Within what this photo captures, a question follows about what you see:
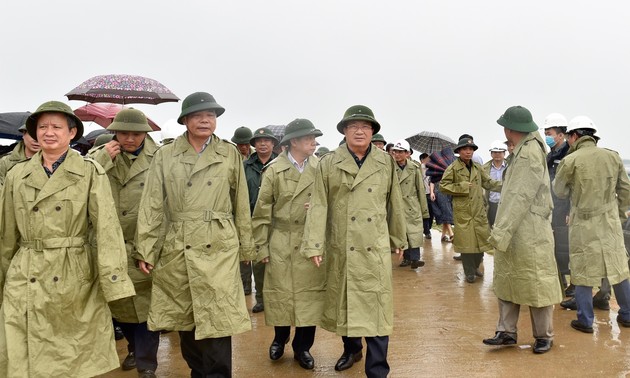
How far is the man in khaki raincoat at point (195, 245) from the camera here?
146 inches

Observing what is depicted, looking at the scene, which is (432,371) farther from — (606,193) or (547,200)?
(606,193)

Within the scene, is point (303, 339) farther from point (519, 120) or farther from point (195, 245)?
point (519, 120)

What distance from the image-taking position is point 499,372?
421 cm

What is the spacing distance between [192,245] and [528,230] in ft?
9.66

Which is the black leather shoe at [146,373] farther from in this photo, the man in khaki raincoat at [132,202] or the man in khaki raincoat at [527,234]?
the man in khaki raincoat at [527,234]

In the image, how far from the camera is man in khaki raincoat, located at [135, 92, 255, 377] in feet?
12.1

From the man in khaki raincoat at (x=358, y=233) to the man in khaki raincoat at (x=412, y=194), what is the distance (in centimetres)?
405

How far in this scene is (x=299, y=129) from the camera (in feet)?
15.4

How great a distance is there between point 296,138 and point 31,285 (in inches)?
97.3

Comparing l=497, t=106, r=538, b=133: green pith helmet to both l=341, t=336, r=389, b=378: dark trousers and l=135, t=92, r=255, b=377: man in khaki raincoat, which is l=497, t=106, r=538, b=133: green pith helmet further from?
l=135, t=92, r=255, b=377: man in khaki raincoat

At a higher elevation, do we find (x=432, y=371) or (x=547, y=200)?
(x=547, y=200)

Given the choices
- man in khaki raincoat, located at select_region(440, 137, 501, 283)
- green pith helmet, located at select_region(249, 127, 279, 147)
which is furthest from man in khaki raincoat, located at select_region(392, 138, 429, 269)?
green pith helmet, located at select_region(249, 127, 279, 147)

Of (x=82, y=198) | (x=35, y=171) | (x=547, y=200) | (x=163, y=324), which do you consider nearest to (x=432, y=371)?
(x=547, y=200)

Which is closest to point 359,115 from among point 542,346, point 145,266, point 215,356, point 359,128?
point 359,128
